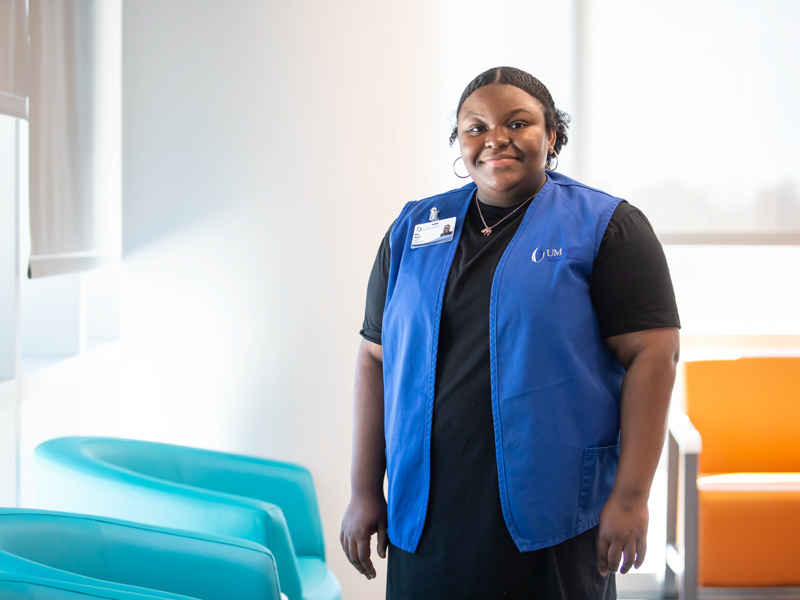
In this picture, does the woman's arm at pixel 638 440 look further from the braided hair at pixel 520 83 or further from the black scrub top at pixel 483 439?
the braided hair at pixel 520 83

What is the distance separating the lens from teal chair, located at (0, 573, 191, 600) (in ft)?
3.53

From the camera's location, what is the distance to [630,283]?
1.22 meters

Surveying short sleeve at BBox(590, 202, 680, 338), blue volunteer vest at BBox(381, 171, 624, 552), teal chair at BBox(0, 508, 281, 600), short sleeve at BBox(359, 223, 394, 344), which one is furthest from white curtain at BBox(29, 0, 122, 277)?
short sleeve at BBox(590, 202, 680, 338)

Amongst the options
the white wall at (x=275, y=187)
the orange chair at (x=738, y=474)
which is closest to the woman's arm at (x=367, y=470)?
the white wall at (x=275, y=187)

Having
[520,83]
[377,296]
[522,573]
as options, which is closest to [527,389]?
[522,573]

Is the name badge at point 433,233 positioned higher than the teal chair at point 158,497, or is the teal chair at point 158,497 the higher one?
the name badge at point 433,233

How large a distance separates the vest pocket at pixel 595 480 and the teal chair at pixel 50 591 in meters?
0.76

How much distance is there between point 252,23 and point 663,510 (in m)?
2.71

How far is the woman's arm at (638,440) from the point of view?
121 centimetres

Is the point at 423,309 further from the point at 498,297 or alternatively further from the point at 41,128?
the point at 41,128

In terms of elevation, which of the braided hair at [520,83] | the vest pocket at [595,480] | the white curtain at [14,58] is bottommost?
the vest pocket at [595,480]

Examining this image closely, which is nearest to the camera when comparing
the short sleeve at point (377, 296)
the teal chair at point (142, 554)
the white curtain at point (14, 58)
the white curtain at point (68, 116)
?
the teal chair at point (142, 554)

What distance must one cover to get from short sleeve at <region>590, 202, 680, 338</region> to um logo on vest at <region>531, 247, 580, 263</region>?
1.8 inches

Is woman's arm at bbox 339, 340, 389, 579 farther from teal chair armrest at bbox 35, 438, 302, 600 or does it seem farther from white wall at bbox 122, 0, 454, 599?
white wall at bbox 122, 0, 454, 599
